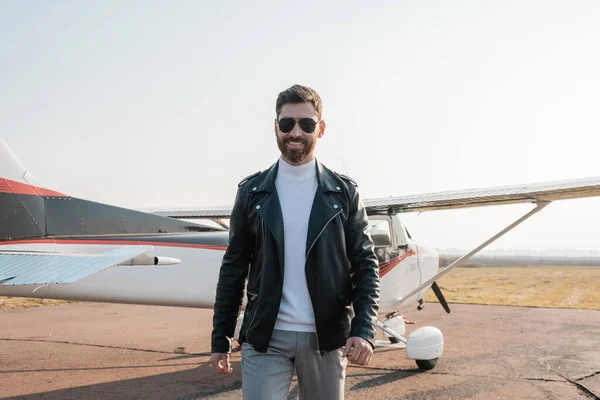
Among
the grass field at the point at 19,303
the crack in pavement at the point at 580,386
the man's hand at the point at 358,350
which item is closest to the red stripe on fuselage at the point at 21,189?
the man's hand at the point at 358,350

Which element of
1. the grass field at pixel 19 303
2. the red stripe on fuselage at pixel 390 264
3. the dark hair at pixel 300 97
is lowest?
the grass field at pixel 19 303

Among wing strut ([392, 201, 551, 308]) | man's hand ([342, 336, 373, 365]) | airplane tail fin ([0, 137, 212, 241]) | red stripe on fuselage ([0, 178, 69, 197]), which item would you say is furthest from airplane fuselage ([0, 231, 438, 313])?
man's hand ([342, 336, 373, 365])

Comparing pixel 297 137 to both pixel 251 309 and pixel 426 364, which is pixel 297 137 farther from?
pixel 426 364

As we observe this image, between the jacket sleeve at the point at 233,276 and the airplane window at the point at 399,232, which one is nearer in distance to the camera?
the jacket sleeve at the point at 233,276

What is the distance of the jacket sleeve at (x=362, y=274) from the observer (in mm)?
2012

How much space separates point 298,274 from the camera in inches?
80.8

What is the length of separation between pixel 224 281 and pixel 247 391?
426mm

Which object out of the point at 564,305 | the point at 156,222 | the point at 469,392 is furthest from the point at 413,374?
the point at 564,305

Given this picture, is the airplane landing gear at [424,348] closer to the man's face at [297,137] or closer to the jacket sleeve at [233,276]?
the jacket sleeve at [233,276]

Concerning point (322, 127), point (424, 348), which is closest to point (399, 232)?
point (424, 348)

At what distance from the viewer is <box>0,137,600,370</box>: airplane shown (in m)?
5.71

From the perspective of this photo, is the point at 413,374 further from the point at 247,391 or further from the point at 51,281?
the point at 247,391

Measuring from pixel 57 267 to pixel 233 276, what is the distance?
7.60ft

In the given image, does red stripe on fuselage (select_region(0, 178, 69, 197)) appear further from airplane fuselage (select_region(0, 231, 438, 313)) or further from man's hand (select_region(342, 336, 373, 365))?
man's hand (select_region(342, 336, 373, 365))
